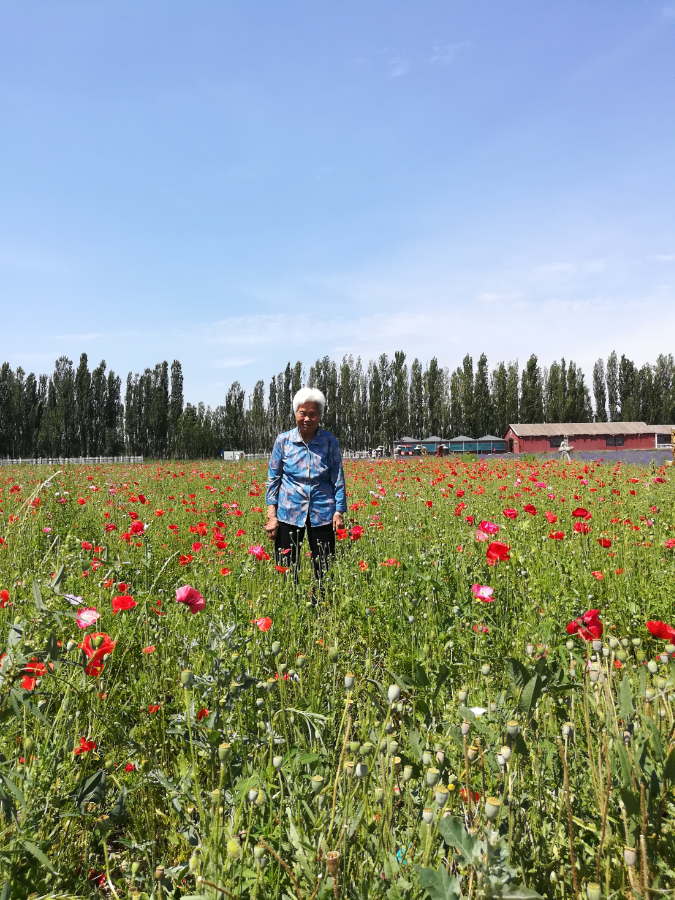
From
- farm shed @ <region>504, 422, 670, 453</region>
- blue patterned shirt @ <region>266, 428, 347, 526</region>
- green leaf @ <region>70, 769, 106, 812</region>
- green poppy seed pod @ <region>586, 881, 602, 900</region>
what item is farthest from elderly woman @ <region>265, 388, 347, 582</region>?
farm shed @ <region>504, 422, 670, 453</region>

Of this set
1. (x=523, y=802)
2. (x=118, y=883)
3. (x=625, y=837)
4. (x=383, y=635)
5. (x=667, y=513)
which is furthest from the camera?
(x=667, y=513)

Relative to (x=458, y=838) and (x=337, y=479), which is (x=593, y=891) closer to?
(x=458, y=838)

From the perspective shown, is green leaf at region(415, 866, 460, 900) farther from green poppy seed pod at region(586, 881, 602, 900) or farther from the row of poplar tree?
the row of poplar tree

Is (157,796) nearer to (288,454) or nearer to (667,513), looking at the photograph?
(288,454)

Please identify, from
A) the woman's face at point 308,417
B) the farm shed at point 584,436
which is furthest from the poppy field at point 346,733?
the farm shed at point 584,436

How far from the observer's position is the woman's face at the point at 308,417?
3.86m

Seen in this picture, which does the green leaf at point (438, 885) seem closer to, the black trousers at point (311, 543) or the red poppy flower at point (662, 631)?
the red poppy flower at point (662, 631)

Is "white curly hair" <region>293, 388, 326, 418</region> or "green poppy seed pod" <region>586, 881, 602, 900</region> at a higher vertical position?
"white curly hair" <region>293, 388, 326, 418</region>

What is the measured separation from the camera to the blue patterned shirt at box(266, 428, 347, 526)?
3967 millimetres

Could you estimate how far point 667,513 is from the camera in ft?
20.1

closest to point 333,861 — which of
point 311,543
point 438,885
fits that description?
point 438,885

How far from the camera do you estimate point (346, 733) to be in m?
1.08

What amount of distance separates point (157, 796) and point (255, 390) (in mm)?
63202

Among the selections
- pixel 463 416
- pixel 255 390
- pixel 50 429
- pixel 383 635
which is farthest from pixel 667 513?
pixel 255 390
